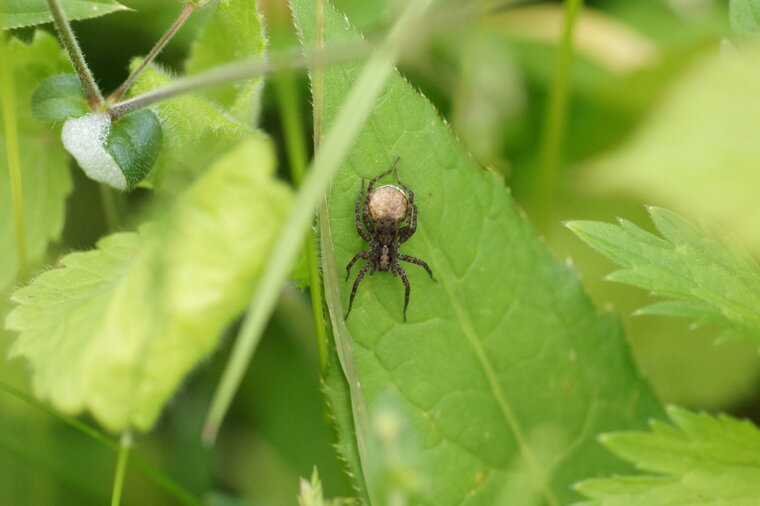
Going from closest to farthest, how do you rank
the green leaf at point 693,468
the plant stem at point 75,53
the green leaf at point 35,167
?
the plant stem at point 75,53, the green leaf at point 693,468, the green leaf at point 35,167

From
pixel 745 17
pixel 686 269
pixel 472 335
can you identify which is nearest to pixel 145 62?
pixel 472 335

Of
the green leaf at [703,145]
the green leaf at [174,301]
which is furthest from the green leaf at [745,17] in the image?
the green leaf at [174,301]

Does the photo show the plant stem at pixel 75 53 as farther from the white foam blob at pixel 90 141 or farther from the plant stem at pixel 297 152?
the plant stem at pixel 297 152

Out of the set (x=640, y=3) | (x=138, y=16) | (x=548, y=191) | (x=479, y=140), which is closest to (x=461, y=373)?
(x=548, y=191)

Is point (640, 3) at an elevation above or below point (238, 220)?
above

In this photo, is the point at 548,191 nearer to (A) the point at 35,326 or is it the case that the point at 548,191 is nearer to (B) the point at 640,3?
(B) the point at 640,3

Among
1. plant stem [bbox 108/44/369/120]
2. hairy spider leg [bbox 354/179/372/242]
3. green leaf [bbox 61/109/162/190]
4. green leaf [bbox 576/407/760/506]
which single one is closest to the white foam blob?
green leaf [bbox 61/109/162/190]

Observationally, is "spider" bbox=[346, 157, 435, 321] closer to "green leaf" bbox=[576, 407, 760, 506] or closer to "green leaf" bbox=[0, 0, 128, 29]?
"green leaf" bbox=[576, 407, 760, 506]
